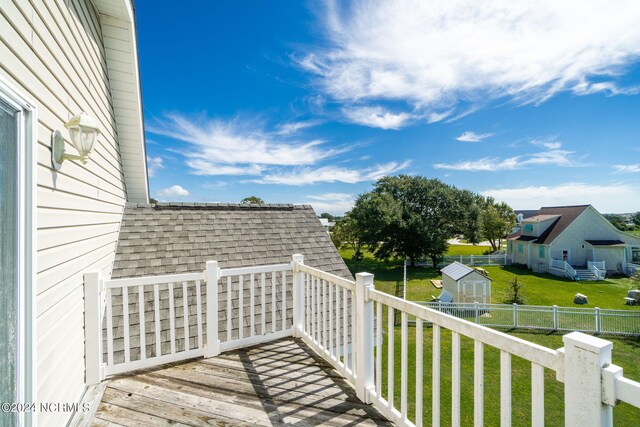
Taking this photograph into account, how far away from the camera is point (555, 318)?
1005 centimetres

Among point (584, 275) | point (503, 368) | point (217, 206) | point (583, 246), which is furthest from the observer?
point (583, 246)

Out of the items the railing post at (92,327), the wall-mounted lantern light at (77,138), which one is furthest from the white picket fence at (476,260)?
the wall-mounted lantern light at (77,138)

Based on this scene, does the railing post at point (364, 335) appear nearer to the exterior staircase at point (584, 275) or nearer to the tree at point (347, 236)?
the tree at point (347, 236)

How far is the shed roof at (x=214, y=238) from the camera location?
4.80m

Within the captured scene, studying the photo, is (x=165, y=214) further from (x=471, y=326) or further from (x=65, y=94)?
(x=471, y=326)

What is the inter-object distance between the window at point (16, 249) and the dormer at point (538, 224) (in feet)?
Result: 88.3

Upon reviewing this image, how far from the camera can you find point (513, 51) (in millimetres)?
6359

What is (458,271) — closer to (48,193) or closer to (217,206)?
(217,206)

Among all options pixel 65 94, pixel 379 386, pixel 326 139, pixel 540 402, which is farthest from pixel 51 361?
pixel 326 139

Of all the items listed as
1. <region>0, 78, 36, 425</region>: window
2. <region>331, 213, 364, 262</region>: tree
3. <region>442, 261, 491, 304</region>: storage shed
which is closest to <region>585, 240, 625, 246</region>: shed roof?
<region>442, 261, 491, 304</region>: storage shed

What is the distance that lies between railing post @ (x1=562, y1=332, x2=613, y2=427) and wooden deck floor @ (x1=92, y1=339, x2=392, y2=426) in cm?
142

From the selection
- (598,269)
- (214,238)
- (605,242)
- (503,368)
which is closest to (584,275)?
(598,269)

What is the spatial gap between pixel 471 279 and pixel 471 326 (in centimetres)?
1261

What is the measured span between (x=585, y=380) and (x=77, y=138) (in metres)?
3.29
